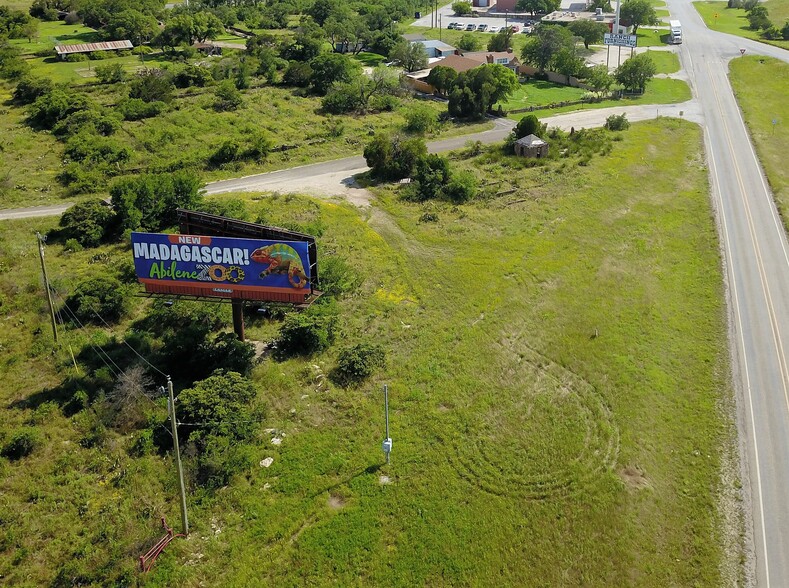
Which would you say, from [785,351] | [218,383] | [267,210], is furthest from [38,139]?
[785,351]

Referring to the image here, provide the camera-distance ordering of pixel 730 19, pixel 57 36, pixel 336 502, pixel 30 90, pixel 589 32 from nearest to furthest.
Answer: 1. pixel 336 502
2. pixel 30 90
3. pixel 57 36
4. pixel 589 32
5. pixel 730 19

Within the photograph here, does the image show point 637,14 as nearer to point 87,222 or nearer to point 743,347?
point 743,347

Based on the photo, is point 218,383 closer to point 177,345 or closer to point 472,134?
point 177,345

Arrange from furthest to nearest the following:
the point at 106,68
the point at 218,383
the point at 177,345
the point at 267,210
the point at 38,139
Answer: the point at 106,68 < the point at 38,139 < the point at 267,210 < the point at 177,345 < the point at 218,383

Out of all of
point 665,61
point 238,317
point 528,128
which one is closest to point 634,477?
point 238,317

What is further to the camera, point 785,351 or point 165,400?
point 785,351

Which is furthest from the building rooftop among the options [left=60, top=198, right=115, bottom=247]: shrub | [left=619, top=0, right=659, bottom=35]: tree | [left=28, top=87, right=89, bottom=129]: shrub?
[left=619, top=0, right=659, bottom=35]: tree

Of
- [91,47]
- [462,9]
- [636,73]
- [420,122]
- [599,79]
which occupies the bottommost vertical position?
[420,122]
